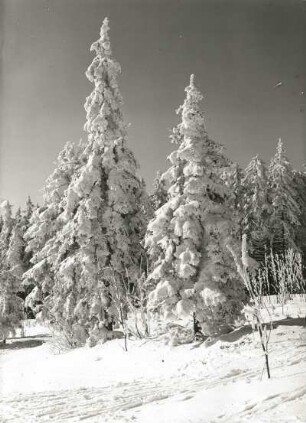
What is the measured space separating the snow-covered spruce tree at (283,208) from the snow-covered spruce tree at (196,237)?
19242 millimetres

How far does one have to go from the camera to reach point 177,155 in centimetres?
1695

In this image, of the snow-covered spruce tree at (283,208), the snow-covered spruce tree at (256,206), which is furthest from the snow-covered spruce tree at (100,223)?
the snow-covered spruce tree at (283,208)

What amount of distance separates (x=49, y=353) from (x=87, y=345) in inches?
133

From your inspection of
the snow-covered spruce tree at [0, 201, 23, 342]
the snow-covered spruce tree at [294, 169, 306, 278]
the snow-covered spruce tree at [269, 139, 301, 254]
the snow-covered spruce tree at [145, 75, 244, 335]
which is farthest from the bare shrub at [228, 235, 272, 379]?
the snow-covered spruce tree at [294, 169, 306, 278]

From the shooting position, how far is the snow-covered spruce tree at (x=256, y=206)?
35.6 meters

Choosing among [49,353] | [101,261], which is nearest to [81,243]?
[101,261]

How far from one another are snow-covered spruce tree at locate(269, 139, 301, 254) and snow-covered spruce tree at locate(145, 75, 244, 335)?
1924 cm

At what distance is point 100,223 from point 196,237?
5946 millimetres

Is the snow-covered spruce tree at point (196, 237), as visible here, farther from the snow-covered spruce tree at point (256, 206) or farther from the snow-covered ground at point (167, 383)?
the snow-covered spruce tree at point (256, 206)

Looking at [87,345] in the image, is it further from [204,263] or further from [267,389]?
[267,389]

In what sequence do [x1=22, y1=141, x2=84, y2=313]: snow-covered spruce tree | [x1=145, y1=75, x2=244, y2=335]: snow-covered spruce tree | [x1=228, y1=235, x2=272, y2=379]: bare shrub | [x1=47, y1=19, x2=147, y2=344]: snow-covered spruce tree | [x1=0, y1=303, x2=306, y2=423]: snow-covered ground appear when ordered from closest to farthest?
1. [x1=0, y1=303, x2=306, y2=423]: snow-covered ground
2. [x1=228, y1=235, x2=272, y2=379]: bare shrub
3. [x1=145, y1=75, x2=244, y2=335]: snow-covered spruce tree
4. [x1=47, y1=19, x2=147, y2=344]: snow-covered spruce tree
5. [x1=22, y1=141, x2=84, y2=313]: snow-covered spruce tree

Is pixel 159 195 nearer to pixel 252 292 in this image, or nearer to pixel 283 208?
pixel 283 208

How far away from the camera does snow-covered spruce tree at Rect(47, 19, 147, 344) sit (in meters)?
19.5

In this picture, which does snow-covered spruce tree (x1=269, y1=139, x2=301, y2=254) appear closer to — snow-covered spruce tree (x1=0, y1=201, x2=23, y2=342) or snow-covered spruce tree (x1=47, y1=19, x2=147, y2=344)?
snow-covered spruce tree (x1=47, y1=19, x2=147, y2=344)
